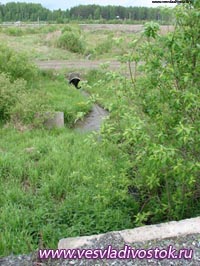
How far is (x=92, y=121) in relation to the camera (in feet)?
26.0

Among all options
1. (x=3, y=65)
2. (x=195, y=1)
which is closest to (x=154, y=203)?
(x=195, y=1)

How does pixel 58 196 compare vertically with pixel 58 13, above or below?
below

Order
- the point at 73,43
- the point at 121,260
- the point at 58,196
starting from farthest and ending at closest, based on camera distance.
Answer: the point at 73,43
the point at 58,196
the point at 121,260

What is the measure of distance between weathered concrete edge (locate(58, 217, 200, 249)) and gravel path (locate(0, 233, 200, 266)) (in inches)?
1.6

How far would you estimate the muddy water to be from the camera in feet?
24.1

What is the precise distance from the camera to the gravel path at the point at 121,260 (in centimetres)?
243

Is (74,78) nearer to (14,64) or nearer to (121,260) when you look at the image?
(14,64)

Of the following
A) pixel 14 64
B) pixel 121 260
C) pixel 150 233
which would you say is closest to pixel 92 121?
pixel 14 64

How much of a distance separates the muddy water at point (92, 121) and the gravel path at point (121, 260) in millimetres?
4372

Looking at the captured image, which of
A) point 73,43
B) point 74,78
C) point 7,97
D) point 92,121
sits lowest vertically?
point 92,121

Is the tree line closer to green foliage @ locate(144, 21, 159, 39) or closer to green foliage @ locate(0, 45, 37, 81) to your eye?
green foliage @ locate(0, 45, 37, 81)

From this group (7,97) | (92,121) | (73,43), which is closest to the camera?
(7,97)

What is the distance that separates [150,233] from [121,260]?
365mm

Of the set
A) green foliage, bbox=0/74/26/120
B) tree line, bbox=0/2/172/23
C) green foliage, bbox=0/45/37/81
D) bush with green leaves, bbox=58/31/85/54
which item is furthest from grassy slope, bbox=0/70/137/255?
tree line, bbox=0/2/172/23
